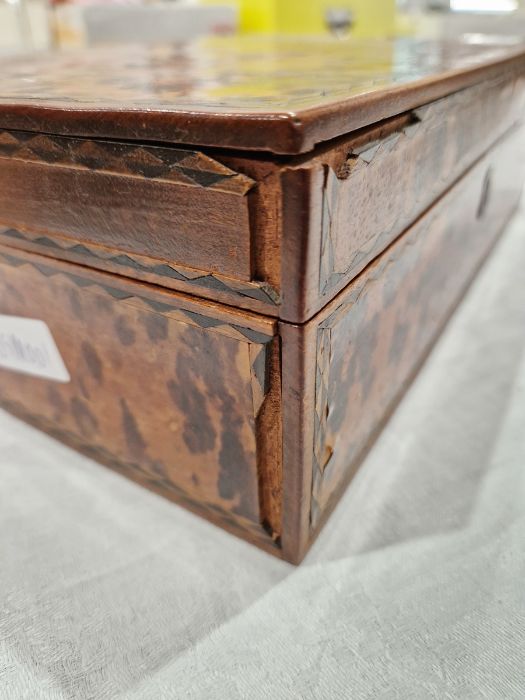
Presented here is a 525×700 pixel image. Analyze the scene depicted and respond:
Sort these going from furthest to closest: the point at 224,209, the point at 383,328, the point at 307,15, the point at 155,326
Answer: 1. the point at 307,15
2. the point at 383,328
3. the point at 155,326
4. the point at 224,209

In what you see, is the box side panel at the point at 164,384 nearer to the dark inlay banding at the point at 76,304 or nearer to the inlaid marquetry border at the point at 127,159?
the dark inlay banding at the point at 76,304

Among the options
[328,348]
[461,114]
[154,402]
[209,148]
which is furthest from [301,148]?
[461,114]

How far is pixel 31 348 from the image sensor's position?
639 mm

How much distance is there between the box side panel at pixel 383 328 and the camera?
48cm

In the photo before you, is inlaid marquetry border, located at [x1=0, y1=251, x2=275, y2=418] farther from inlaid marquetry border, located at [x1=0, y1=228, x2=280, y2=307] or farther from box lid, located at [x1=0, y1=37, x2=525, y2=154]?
box lid, located at [x1=0, y1=37, x2=525, y2=154]

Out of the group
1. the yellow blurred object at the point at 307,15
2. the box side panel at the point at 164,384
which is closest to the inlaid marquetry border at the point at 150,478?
the box side panel at the point at 164,384

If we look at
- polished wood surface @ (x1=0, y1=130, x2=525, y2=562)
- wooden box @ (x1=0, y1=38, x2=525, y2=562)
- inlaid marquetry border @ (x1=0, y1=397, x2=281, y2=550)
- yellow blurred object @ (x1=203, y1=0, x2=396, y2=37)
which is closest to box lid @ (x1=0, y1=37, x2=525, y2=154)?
wooden box @ (x1=0, y1=38, x2=525, y2=562)

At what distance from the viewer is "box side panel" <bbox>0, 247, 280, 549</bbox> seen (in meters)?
0.46

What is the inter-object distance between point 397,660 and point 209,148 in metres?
0.47

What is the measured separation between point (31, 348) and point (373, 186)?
0.45 meters

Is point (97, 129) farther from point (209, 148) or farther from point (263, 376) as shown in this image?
point (263, 376)

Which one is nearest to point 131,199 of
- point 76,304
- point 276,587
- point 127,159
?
point 127,159

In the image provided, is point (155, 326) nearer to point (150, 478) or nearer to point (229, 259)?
point (229, 259)

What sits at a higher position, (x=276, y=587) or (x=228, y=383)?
(x=228, y=383)
